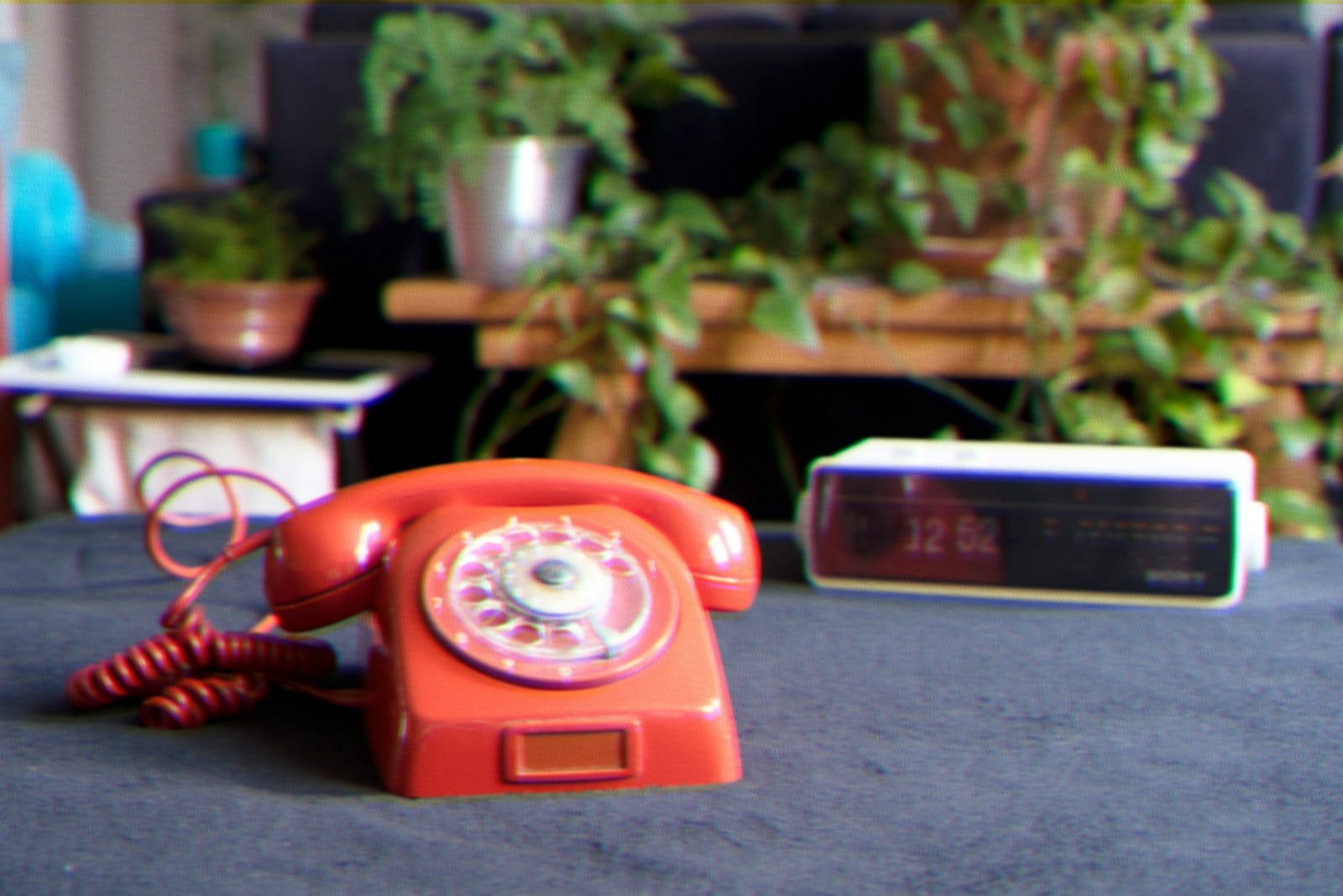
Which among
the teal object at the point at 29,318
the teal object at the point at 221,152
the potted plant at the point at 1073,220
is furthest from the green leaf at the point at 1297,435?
the teal object at the point at 221,152

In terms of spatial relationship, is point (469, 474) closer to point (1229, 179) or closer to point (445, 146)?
point (445, 146)

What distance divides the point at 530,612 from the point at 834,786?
0.15 metres

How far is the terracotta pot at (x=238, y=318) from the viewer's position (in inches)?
71.9

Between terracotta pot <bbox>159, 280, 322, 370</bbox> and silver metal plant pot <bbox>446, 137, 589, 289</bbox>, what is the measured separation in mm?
266

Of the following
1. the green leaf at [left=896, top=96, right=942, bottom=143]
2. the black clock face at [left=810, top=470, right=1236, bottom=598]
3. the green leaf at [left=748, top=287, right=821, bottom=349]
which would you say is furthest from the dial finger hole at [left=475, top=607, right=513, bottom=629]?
the green leaf at [left=896, top=96, right=942, bottom=143]

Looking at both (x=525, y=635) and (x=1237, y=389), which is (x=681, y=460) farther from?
(x=525, y=635)

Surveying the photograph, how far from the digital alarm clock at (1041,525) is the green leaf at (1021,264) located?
74 centimetres

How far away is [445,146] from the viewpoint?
5.66 ft

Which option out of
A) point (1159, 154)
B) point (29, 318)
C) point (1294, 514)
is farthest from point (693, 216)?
point (29, 318)

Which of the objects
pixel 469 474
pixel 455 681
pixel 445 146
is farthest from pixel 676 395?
pixel 455 681

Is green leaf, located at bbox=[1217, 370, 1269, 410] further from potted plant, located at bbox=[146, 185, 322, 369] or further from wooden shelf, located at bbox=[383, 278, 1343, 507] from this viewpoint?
potted plant, located at bbox=[146, 185, 322, 369]

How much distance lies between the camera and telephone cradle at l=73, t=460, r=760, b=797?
0.55m

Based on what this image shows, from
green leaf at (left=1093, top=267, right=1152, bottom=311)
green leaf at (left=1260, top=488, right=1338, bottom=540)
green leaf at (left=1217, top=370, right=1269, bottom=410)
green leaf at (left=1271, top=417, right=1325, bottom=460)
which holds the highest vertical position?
green leaf at (left=1093, top=267, right=1152, bottom=311)

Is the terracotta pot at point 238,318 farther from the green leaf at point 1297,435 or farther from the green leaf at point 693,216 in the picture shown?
the green leaf at point 1297,435
